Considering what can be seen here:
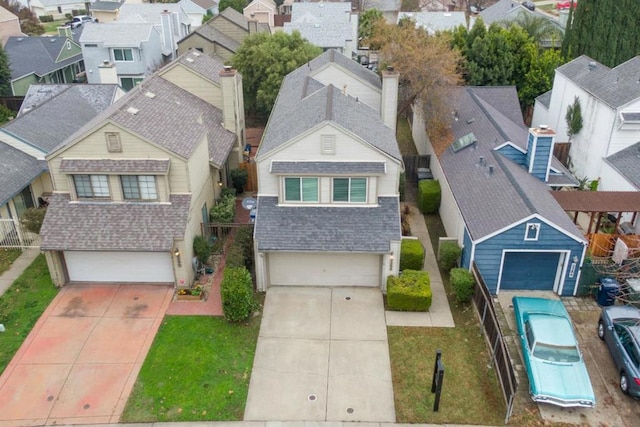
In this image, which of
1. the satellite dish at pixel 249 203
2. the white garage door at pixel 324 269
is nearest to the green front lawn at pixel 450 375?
the white garage door at pixel 324 269

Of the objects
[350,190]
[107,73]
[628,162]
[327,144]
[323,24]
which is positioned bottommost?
[628,162]

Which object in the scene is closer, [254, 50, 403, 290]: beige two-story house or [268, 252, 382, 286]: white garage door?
[254, 50, 403, 290]: beige two-story house

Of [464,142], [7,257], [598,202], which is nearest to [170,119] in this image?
[7,257]

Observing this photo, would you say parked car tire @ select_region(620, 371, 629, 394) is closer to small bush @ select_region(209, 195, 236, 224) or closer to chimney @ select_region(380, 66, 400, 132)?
chimney @ select_region(380, 66, 400, 132)


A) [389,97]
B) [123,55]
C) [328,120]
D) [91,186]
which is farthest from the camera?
[123,55]

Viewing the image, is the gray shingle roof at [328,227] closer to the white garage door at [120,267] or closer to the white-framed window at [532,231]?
the white garage door at [120,267]

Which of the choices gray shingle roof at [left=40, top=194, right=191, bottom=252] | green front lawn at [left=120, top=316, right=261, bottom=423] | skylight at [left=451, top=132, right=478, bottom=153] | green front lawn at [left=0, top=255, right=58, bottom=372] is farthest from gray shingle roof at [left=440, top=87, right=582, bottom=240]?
green front lawn at [left=0, top=255, right=58, bottom=372]

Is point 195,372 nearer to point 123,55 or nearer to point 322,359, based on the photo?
point 322,359

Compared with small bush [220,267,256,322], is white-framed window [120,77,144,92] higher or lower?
higher
